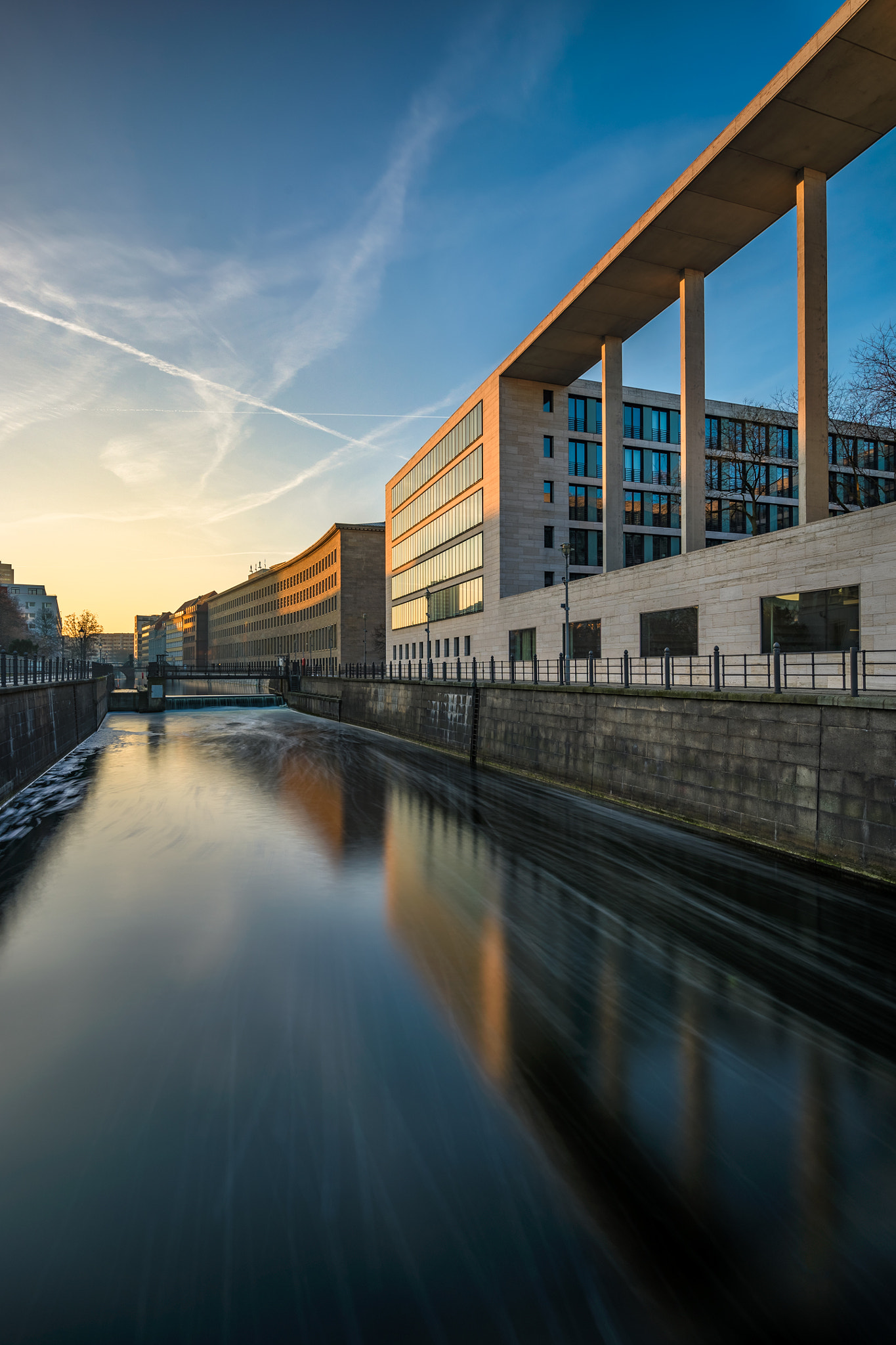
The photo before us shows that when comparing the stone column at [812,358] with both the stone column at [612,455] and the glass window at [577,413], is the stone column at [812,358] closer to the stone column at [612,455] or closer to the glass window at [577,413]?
the stone column at [612,455]

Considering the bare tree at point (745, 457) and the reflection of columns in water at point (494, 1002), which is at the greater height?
the bare tree at point (745, 457)

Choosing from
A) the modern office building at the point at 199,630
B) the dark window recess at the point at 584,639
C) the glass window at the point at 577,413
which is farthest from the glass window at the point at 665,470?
the modern office building at the point at 199,630

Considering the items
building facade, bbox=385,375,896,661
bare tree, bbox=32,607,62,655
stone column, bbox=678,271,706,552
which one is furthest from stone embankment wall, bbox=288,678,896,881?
bare tree, bbox=32,607,62,655

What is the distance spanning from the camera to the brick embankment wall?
18.6 metres

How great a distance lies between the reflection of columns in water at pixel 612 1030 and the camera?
584 centimetres

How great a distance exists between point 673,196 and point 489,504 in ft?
67.4

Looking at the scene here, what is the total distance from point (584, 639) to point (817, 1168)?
30.7 meters

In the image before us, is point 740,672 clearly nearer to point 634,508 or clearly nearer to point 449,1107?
point 449,1107

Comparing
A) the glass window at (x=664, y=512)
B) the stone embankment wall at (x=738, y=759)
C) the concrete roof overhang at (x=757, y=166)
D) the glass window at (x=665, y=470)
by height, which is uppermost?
the concrete roof overhang at (x=757, y=166)

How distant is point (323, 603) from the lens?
3885 inches

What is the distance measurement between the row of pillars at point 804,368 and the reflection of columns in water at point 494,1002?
66.5 ft

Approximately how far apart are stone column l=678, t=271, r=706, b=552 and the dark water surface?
2155 cm

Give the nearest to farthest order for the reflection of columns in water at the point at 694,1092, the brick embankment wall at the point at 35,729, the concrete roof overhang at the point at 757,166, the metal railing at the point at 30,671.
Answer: the reflection of columns in water at the point at 694,1092
the brick embankment wall at the point at 35,729
the metal railing at the point at 30,671
the concrete roof overhang at the point at 757,166

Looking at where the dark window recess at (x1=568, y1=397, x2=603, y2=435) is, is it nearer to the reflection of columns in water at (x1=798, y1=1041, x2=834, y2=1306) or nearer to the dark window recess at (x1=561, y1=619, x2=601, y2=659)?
the dark window recess at (x1=561, y1=619, x2=601, y2=659)
